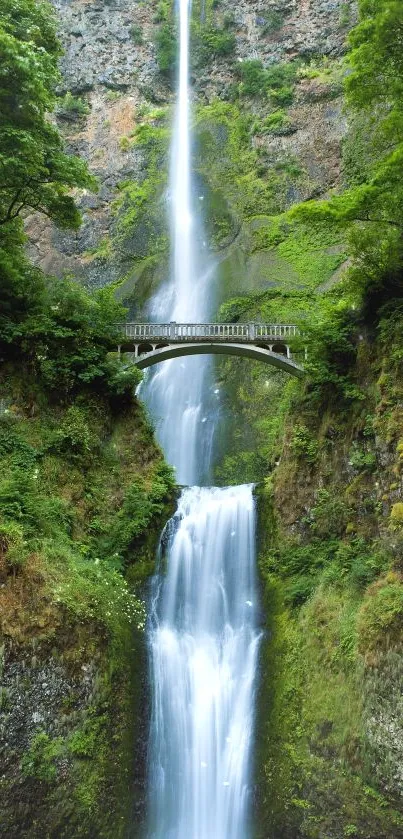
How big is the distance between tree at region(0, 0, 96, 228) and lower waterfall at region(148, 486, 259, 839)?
8441mm

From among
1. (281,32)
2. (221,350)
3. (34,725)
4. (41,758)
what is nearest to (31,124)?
(221,350)

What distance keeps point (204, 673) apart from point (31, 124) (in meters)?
11.8

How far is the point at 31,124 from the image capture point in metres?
13.5

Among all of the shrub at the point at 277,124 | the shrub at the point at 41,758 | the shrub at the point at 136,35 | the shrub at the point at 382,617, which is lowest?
the shrub at the point at 41,758

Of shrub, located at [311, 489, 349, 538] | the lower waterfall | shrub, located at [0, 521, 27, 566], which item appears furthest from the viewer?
shrub, located at [311, 489, 349, 538]

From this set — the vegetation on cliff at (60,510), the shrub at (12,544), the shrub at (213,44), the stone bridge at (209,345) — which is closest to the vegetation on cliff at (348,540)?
the vegetation on cliff at (60,510)

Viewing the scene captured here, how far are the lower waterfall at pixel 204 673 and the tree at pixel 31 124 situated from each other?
8441mm

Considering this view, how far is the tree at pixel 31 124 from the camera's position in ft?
40.2

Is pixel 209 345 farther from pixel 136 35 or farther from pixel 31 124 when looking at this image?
pixel 136 35

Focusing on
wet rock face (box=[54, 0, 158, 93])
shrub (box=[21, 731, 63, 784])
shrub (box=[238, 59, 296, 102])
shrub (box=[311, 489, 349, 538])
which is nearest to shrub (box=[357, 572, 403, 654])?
shrub (box=[311, 489, 349, 538])

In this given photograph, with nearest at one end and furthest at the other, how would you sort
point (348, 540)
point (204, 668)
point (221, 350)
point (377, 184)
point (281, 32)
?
point (377, 184), point (204, 668), point (348, 540), point (221, 350), point (281, 32)

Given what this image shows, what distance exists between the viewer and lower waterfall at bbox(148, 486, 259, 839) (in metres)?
10.8

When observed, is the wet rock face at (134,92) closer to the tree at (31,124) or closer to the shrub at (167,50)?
the shrub at (167,50)

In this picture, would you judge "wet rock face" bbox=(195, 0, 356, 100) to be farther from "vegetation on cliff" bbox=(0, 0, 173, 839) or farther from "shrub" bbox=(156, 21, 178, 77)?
"vegetation on cliff" bbox=(0, 0, 173, 839)
